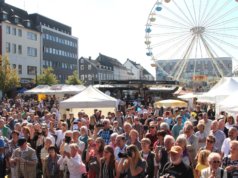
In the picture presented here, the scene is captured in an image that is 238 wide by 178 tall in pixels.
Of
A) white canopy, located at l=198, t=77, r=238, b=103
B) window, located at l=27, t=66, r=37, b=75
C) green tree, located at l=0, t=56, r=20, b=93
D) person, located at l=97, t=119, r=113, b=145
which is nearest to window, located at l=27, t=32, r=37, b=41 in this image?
window, located at l=27, t=66, r=37, b=75

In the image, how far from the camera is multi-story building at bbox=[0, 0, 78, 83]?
203 feet

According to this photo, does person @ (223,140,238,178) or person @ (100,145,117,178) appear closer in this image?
person @ (223,140,238,178)

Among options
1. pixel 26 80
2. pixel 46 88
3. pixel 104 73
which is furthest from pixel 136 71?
pixel 46 88

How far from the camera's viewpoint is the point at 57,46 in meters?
77.1

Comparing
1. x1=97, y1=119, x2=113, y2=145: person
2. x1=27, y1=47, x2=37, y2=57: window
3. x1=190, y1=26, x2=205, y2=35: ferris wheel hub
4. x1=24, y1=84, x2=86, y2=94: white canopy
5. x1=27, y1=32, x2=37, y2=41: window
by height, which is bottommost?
x1=97, y1=119, x2=113, y2=145: person

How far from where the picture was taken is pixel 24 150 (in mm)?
8930

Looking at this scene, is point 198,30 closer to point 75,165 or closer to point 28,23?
point 75,165

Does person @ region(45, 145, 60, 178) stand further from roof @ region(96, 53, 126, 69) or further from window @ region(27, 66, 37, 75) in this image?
roof @ region(96, 53, 126, 69)

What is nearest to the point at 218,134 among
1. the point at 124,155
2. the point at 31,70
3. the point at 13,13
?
the point at 124,155

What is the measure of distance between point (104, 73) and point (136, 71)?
3113 centimetres

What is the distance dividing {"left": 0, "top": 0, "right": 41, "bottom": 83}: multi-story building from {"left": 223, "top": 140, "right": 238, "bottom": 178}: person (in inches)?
2210

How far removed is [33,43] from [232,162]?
213 feet

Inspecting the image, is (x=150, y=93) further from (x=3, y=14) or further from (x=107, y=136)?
(x=107, y=136)

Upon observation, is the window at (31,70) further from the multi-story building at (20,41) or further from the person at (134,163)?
the person at (134,163)
